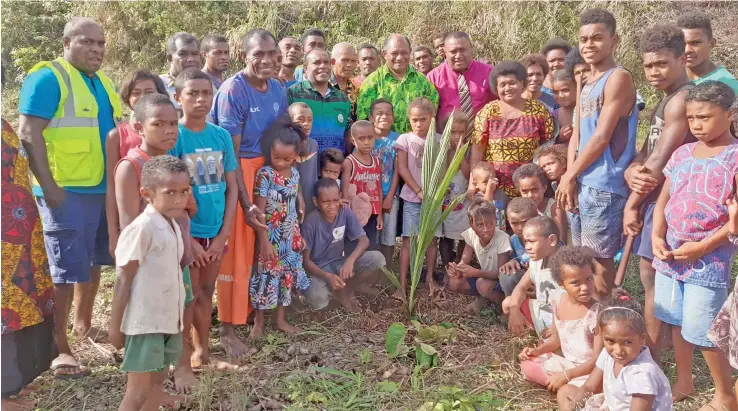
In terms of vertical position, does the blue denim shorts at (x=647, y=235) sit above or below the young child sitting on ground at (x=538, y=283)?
above

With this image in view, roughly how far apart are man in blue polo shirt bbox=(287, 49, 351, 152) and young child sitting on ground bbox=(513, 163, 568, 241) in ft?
4.29

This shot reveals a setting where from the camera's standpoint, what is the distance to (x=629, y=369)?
2.56m

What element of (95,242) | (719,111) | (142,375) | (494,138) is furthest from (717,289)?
(95,242)

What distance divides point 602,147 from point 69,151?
299 cm

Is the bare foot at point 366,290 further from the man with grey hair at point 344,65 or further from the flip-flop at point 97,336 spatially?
the flip-flop at point 97,336

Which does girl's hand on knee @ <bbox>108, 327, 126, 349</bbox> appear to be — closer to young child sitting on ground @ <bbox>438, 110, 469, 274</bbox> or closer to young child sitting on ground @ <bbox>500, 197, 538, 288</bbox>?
young child sitting on ground @ <bbox>500, 197, 538, 288</bbox>

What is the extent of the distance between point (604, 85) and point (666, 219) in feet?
2.77

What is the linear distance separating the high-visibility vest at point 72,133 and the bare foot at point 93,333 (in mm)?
994

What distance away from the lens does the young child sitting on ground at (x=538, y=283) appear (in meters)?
3.51

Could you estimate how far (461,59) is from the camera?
4859 mm

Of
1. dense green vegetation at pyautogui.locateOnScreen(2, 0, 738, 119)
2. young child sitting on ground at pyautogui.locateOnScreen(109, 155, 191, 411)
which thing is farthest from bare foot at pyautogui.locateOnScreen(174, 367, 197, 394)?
dense green vegetation at pyautogui.locateOnScreen(2, 0, 738, 119)

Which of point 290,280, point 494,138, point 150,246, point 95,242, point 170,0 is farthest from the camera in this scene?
point 170,0

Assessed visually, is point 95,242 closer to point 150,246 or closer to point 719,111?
point 150,246

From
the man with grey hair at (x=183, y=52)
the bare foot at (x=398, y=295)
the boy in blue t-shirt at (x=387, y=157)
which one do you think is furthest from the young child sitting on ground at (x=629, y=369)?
the man with grey hair at (x=183, y=52)
